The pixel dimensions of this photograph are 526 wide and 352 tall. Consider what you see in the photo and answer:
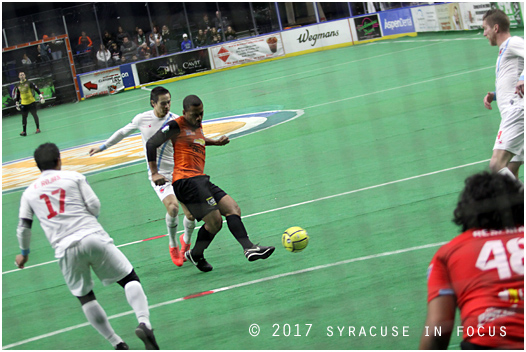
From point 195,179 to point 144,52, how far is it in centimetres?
2541

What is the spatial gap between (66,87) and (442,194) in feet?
84.9

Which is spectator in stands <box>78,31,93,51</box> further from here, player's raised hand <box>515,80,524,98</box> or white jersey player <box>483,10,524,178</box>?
player's raised hand <box>515,80,524,98</box>

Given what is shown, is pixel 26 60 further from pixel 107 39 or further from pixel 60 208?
pixel 60 208

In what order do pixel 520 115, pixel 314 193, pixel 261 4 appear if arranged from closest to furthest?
pixel 520 115, pixel 314 193, pixel 261 4

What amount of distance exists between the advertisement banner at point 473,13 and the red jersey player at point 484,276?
2239cm

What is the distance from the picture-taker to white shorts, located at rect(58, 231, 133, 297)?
481 cm

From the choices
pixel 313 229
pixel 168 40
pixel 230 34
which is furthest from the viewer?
pixel 230 34

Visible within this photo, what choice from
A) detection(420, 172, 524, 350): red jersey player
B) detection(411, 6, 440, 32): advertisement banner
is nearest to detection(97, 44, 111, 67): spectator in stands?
detection(411, 6, 440, 32): advertisement banner

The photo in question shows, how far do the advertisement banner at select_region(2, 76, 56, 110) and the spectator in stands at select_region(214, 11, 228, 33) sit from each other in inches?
348

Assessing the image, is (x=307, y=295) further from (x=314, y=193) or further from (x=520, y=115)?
(x=314, y=193)

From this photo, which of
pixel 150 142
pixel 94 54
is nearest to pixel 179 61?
pixel 94 54

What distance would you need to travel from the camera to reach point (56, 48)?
30438 millimetres

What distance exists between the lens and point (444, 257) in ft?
9.92

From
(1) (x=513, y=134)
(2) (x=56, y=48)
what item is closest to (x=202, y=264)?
(1) (x=513, y=134)
